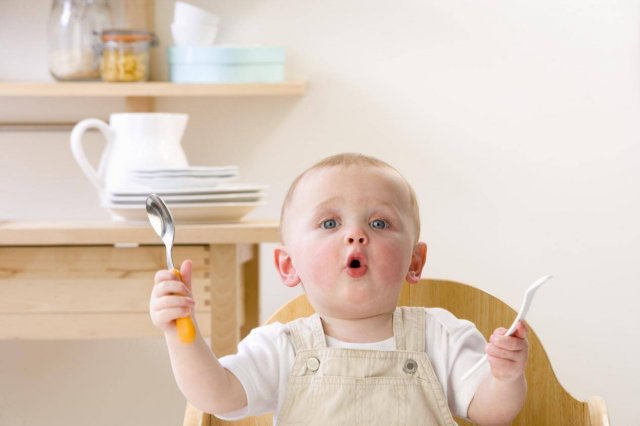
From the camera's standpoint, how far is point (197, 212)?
1.76 m

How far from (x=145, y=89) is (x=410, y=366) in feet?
3.63

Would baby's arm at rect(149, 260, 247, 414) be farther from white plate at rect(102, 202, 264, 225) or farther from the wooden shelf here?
the wooden shelf

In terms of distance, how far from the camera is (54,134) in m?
2.21

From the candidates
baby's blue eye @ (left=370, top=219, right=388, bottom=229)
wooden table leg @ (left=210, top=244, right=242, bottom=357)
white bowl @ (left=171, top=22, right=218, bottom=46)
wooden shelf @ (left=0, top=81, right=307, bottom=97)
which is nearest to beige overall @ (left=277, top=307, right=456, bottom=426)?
baby's blue eye @ (left=370, top=219, right=388, bottom=229)

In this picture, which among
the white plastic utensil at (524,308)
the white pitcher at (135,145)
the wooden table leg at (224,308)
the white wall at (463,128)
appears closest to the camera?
the white plastic utensil at (524,308)

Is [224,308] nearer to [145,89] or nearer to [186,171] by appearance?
[186,171]

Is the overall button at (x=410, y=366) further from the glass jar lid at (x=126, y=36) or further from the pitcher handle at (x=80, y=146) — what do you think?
the glass jar lid at (x=126, y=36)

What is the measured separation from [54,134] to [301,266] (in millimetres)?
1288

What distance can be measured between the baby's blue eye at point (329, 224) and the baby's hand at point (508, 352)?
0.21m

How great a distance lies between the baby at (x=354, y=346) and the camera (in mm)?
1009

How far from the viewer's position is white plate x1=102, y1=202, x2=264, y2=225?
1756 millimetres

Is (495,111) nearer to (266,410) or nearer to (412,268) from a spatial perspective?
(412,268)

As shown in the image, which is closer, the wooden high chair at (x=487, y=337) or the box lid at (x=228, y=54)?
the wooden high chair at (x=487, y=337)

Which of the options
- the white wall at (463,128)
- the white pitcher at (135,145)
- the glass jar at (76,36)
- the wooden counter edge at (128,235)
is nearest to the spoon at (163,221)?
the wooden counter edge at (128,235)
